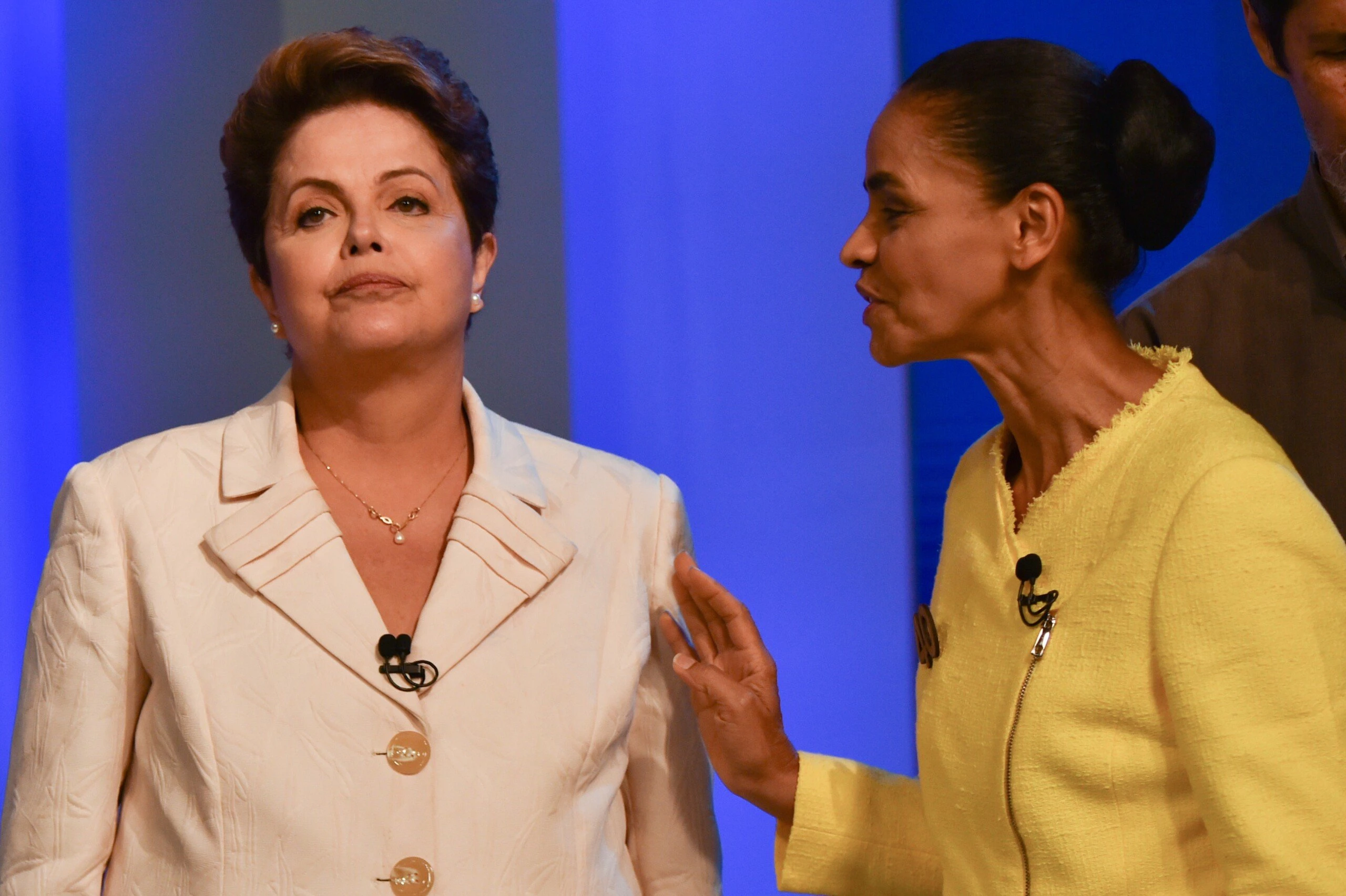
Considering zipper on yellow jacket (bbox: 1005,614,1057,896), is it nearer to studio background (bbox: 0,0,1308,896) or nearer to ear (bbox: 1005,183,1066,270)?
ear (bbox: 1005,183,1066,270)

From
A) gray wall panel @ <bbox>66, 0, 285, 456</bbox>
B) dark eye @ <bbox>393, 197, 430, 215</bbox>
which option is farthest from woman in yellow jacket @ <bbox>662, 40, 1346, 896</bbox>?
gray wall panel @ <bbox>66, 0, 285, 456</bbox>

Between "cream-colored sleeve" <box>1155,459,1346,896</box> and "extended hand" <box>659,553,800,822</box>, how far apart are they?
641 mm

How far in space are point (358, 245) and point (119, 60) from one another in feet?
3.18

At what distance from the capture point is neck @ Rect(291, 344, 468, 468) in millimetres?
1884

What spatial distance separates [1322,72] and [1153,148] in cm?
45

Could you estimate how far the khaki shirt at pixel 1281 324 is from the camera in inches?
77.2

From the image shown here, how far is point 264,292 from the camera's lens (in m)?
1.96

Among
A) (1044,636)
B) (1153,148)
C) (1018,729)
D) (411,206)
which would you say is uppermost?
(411,206)

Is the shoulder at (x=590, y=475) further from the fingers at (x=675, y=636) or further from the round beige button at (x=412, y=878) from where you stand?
the round beige button at (x=412, y=878)

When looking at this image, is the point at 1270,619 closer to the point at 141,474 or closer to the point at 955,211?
the point at 955,211

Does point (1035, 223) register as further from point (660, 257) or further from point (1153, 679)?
point (660, 257)

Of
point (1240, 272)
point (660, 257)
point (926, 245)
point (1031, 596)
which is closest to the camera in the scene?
point (1031, 596)

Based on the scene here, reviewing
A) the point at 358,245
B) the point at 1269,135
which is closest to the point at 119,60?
the point at 358,245

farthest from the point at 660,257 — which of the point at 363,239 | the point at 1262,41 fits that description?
the point at 1262,41
